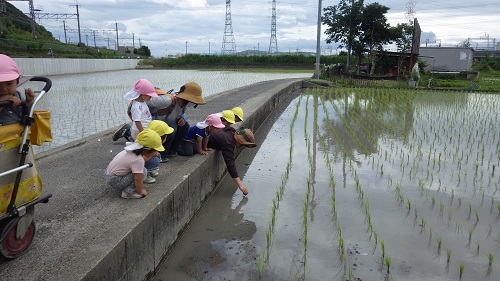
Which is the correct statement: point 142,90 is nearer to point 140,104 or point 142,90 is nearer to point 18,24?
point 140,104

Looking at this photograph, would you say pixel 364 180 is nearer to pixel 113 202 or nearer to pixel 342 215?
pixel 342 215

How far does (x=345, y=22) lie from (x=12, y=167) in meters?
23.7

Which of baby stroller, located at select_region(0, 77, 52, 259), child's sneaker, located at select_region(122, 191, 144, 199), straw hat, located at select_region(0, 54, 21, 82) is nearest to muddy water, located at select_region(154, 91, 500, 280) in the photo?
child's sneaker, located at select_region(122, 191, 144, 199)

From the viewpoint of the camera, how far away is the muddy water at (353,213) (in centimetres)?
299

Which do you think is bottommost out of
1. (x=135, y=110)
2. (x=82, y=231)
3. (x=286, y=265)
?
(x=286, y=265)

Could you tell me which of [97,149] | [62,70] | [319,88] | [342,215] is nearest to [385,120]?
[342,215]

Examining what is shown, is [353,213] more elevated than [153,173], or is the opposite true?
[153,173]

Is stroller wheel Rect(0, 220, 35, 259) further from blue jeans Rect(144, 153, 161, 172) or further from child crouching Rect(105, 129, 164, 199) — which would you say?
blue jeans Rect(144, 153, 161, 172)

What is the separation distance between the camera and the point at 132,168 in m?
3.12

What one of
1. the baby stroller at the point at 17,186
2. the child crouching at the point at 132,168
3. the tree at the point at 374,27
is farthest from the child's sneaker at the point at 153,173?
the tree at the point at 374,27

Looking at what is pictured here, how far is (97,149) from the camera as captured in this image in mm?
4910

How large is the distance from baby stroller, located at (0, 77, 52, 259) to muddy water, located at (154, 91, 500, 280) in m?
0.99

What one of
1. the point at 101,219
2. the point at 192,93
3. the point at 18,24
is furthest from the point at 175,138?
the point at 18,24

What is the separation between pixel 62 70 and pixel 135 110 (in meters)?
25.1
